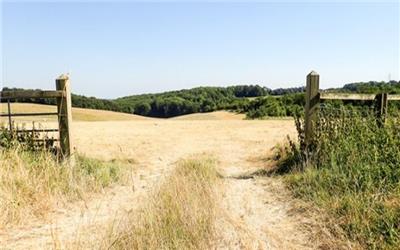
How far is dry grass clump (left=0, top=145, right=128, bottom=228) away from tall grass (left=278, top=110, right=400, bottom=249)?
319 cm

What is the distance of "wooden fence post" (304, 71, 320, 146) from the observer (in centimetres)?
645

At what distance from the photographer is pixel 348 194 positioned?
4129mm

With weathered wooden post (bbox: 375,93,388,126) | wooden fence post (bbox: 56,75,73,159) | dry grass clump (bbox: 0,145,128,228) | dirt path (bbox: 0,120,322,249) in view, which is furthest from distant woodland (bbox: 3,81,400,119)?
dry grass clump (bbox: 0,145,128,228)

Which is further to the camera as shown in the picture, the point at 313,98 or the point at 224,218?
the point at 313,98

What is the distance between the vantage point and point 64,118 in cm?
616

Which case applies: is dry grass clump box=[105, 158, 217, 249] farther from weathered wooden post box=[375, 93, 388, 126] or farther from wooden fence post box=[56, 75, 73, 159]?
weathered wooden post box=[375, 93, 388, 126]

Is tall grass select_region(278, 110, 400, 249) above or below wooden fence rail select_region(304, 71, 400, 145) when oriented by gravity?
below

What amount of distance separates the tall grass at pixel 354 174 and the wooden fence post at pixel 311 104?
126mm

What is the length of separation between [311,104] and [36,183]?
4.69m

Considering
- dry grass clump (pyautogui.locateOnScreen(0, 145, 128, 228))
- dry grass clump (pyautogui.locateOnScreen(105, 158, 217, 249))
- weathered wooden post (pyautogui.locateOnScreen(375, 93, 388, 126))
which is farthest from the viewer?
weathered wooden post (pyautogui.locateOnScreen(375, 93, 388, 126))

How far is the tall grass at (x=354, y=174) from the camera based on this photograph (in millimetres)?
3448

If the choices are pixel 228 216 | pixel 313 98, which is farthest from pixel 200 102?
pixel 228 216

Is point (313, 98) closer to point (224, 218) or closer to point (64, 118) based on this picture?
point (224, 218)

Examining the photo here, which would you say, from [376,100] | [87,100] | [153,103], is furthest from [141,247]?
[153,103]
